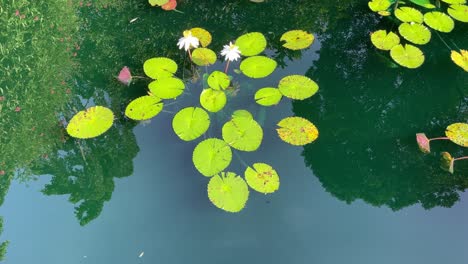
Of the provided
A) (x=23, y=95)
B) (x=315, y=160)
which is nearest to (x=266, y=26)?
(x=315, y=160)

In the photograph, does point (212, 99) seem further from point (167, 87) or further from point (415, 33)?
point (415, 33)

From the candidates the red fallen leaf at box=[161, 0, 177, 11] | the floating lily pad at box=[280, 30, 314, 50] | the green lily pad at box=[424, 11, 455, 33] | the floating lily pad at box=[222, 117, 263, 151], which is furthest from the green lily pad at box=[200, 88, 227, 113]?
the green lily pad at box=[424, 11, 455, 33]

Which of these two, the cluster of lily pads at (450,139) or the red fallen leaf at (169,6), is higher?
the red fallen leaf at (169,6)

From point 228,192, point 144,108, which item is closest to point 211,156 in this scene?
point 228,192

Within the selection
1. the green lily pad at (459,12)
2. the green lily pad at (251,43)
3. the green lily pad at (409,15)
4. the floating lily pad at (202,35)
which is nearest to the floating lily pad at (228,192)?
the green lily pad at (251,43)

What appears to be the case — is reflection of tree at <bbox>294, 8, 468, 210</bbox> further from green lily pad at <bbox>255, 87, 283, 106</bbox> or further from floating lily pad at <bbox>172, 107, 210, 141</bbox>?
floating lily pad at <bbox>172, 107, 210, 141</bbox>

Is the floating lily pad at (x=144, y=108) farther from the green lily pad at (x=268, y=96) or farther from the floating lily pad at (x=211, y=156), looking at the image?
the green lily pad at (x=268, y=96)
